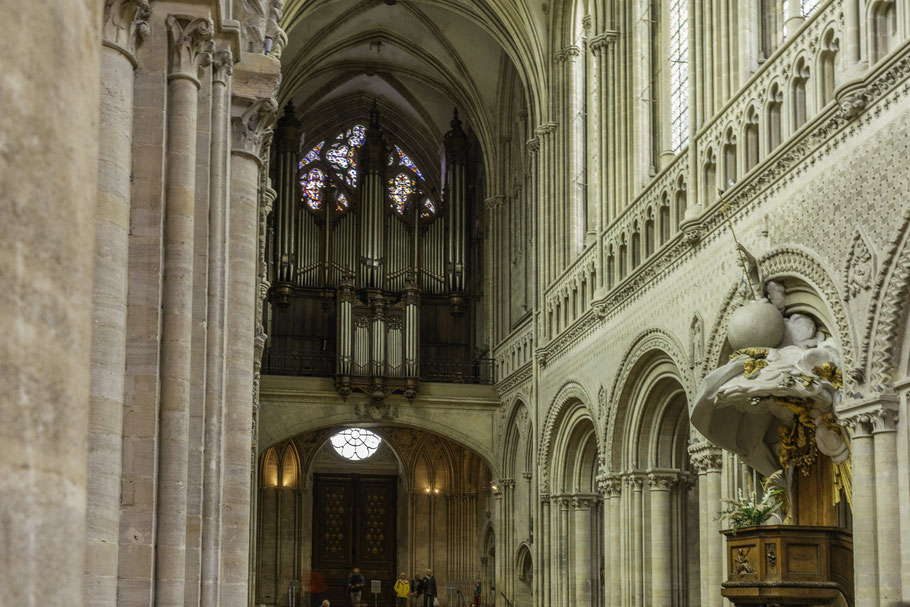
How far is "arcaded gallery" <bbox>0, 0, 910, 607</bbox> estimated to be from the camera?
9.59 feet

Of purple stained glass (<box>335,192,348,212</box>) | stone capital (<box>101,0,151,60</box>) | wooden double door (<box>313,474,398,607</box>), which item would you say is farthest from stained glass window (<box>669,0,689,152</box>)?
wooden double door (<box>313,474,398,607</box>)

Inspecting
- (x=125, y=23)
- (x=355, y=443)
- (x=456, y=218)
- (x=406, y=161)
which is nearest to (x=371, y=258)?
(x=456, y=218)

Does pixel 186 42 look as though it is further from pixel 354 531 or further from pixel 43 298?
pixel 354 531

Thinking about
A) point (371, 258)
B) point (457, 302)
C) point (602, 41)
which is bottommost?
point (457, 302)

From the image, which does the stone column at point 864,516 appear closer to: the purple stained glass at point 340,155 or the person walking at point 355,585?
the person walking at point 355,585

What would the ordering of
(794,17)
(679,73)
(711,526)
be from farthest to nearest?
(679,73) → (711,526) → (794,17)

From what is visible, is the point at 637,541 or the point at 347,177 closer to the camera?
the point at 637,541

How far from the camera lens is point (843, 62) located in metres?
13.2

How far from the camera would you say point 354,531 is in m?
35.2

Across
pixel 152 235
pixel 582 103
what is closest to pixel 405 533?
pixel 582 103

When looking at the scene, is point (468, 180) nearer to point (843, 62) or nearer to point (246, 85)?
point (843, 62)

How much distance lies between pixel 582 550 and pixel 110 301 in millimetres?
17747

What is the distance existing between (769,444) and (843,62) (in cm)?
437

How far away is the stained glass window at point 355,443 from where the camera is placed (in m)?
35.7
